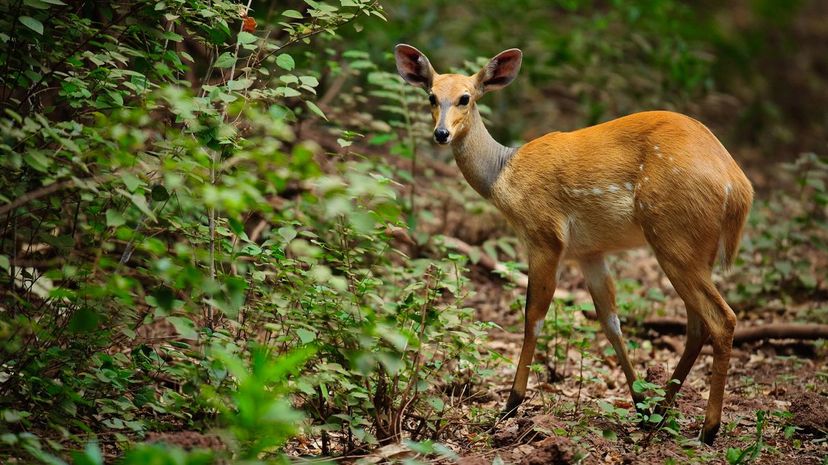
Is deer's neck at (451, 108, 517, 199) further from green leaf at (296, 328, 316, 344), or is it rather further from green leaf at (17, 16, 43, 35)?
green leaf at (17, 16, 43, 35)

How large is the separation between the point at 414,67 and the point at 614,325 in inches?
97.5

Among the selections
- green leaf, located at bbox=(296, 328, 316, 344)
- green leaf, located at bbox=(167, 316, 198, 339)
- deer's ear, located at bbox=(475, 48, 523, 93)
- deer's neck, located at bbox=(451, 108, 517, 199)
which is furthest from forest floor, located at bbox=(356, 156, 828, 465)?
deer's ear, located at bbox=(475, 48, 523, 93)

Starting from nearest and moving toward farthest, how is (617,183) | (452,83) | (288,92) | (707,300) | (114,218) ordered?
1. (114,218)
2. (288,92)
3. (707,300)
4. (617,183)
5. (452,83)

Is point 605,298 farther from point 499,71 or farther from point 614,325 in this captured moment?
point 499,71

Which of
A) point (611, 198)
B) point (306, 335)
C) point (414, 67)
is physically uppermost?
point (414, 67)

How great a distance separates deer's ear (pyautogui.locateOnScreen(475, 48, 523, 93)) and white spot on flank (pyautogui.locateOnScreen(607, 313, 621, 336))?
196cm

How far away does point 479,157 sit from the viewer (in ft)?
21.7

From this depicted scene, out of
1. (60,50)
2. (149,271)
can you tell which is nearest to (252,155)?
(149,271)

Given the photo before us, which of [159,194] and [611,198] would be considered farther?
[611,198]

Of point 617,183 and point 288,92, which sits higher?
point 288,92

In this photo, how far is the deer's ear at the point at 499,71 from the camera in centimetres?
671

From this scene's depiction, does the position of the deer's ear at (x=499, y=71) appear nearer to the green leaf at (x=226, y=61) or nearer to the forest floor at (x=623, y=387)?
the forest floor at (x=623, y=387)

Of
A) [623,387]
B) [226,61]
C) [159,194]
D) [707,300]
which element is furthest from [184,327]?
[623,387]

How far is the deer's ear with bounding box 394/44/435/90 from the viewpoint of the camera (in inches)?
265
